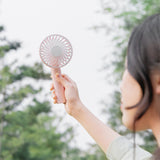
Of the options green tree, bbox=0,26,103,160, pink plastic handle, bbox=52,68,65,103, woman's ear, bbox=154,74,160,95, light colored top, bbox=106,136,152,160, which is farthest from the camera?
green tree, bbox=0,26,103,160

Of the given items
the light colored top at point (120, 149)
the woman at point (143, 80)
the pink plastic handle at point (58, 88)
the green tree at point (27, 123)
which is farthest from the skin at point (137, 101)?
the green tree at point (27, 123)

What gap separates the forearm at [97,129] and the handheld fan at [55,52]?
11 centimetres

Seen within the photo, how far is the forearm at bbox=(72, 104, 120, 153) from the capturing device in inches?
40.3

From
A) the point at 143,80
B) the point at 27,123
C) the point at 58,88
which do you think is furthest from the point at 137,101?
the point at 27,123

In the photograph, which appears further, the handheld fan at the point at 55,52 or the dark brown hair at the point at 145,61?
the handheld fan at the point at 55,52

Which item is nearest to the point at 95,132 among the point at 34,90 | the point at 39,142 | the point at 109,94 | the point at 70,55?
A: the point at 70,55

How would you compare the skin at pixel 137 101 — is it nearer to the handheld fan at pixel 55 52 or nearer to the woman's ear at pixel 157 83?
the woman's ear at pixel 157 83

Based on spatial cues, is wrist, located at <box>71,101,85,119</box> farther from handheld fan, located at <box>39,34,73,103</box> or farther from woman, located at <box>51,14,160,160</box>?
woman, located at <box>51,14,160,160</box>

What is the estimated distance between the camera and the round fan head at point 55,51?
1.18 metres

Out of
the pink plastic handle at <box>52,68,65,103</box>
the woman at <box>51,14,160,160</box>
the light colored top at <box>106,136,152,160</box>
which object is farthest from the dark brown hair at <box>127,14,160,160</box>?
the pink plastic handle at <box>52,68,65,103</box>

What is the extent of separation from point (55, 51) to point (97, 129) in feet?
0.95

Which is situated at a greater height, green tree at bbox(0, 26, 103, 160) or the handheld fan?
the handheld fan

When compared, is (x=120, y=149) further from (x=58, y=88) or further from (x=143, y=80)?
(x=143, y=80)

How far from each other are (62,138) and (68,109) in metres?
12.8
